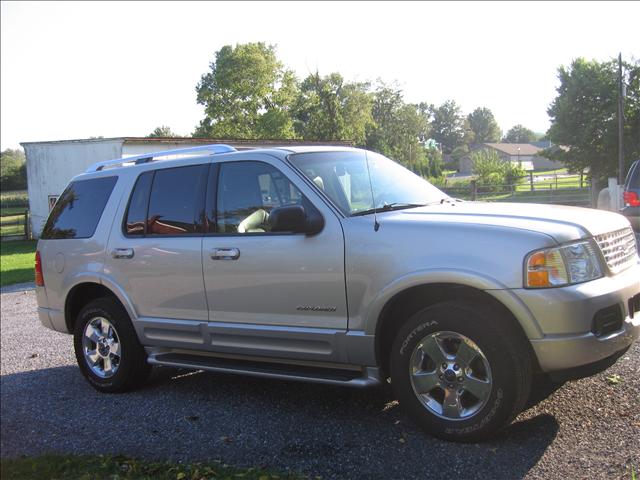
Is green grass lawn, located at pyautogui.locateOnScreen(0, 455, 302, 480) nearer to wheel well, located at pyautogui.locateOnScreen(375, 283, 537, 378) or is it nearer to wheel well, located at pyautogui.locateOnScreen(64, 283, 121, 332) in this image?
wheel well, located at pyautogui.locateOnScreen(375, 283, 537, 378)

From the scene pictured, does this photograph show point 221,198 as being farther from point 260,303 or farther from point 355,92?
point 355,92

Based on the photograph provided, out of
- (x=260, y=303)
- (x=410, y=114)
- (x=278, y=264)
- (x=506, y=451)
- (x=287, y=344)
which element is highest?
(x=410, y=114)

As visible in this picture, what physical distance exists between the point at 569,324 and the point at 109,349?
399 centimetres

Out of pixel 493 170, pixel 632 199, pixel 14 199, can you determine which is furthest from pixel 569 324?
pixel 14 199

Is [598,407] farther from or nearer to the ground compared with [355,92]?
nearer to the ground

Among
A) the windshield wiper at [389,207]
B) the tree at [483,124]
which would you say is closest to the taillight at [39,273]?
the windshield wiper at [389,207]

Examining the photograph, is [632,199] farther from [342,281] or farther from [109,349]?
[109,349]

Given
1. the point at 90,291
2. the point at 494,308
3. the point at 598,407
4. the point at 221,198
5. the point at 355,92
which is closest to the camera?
the point at 494,308

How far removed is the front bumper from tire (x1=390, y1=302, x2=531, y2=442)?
170mm

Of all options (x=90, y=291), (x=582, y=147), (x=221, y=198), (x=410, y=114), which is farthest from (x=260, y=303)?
(x=410, y=114)

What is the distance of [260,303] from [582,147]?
3240 centimetres

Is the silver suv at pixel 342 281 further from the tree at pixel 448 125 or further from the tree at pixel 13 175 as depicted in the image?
the tree at pixel 448 125

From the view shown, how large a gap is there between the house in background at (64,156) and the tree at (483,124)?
13227 cm

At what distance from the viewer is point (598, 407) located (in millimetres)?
4281
